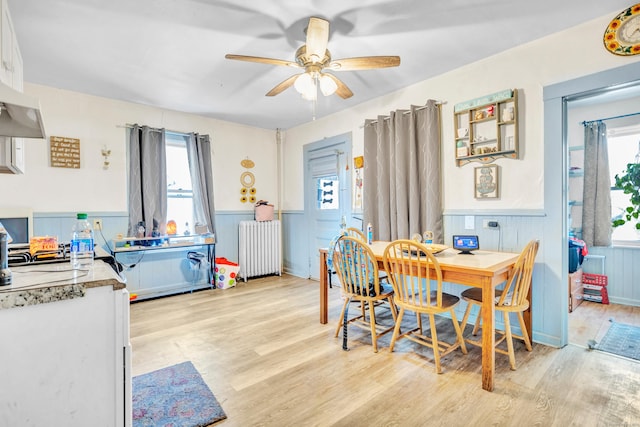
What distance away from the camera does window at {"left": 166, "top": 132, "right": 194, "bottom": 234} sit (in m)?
4.29

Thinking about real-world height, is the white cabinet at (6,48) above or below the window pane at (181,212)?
above

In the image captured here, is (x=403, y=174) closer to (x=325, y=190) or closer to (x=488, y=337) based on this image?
(x=325, y=190)

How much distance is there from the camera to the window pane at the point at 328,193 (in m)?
4.43

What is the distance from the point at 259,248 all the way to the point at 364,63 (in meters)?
3.35

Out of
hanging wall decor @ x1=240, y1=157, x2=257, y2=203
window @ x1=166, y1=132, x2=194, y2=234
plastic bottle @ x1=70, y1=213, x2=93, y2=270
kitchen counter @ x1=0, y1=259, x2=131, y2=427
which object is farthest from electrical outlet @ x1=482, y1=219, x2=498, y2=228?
window @ x1=166, y1=132, x2=194, y2=234

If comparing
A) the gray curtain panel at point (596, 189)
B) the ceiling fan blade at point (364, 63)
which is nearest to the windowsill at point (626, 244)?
the gray curtain panel at point (596, 189)

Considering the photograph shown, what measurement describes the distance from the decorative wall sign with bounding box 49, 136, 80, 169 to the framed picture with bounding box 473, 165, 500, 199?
4221mm

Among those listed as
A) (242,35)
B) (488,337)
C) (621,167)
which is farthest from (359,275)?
(621,167)

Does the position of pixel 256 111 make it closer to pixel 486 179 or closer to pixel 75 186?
pixel 75 186

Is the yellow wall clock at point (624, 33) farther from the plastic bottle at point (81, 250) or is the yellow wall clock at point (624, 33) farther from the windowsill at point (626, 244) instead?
the plastic bottle at point (81, 250)

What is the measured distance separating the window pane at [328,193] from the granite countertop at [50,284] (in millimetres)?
3298

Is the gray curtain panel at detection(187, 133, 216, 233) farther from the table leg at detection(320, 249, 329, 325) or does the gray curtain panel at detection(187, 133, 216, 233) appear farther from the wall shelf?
the wall shelf

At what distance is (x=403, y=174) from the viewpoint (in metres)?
3.32

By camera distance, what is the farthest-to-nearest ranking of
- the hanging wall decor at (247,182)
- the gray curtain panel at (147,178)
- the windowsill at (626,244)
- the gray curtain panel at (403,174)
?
the hanging wall decor at (247,182) → the gray curtain panel at (147,178) → the windowsill at (626,244) → the gray curtain panel at (403,174)
